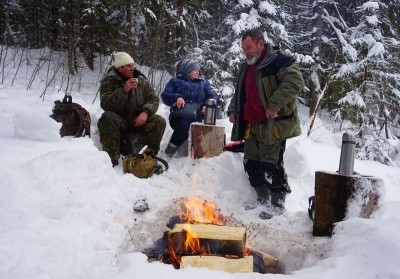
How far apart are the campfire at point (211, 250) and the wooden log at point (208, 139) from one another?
2.01m

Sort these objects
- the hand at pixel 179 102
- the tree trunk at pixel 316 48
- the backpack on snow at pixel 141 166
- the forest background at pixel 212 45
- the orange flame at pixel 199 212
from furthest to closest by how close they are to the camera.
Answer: the tree trunk at pixel 316 48 < the forest background at pixel 212 45 < the hand at pixel 179 102 < the backpack on snow at pixel 141 166 < the orange flame at pixel 199 212

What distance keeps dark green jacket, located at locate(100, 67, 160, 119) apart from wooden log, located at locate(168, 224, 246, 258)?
8.38 ft

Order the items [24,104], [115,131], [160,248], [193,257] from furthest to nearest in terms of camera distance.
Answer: [24,104] → [115,131] → [160,248] → [193,257]

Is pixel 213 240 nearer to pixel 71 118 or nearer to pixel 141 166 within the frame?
pixel 141 166

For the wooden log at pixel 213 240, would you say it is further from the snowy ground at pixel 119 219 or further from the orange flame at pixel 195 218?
the snowy ground at pixel 119 219

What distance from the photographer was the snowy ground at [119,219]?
207cm

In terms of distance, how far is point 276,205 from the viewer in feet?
12.1

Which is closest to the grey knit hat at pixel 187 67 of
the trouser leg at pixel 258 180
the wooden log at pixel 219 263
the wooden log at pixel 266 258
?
the trouser leg at pixel 258 180

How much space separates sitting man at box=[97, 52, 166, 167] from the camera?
179 inches

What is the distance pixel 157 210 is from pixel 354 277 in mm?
2095

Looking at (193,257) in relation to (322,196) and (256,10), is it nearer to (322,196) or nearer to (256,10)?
(322,196)

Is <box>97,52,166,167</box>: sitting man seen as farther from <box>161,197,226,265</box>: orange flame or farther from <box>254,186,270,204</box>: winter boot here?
<box>254,186,270,204</box>: winter boot

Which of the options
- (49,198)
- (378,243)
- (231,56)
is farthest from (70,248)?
(231,56)

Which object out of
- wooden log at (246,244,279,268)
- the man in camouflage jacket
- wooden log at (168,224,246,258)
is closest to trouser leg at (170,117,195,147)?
the man in camouflage jacket
